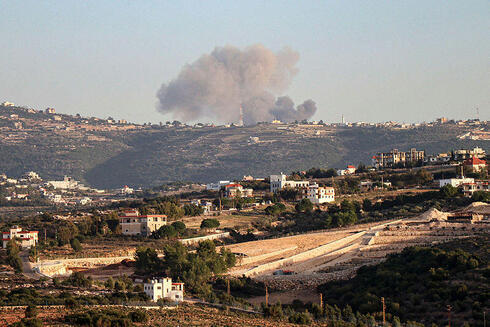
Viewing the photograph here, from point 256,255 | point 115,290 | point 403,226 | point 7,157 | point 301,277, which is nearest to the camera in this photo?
point 115,290

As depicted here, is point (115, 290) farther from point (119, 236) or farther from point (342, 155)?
point (342, 155)

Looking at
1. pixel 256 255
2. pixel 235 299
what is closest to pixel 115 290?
pixel 235 299

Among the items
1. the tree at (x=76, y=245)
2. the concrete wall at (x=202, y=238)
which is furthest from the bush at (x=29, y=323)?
the concrete wall at (x=202, y=238)

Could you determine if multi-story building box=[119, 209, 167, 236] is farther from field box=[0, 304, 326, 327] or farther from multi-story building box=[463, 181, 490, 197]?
field box=[0, 304, 326, 327]

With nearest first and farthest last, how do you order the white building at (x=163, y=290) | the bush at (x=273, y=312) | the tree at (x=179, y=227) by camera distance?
the bush at (x=273, y=312) → the white building at (x=163, y=290) → the tree at (x=179, y=227)

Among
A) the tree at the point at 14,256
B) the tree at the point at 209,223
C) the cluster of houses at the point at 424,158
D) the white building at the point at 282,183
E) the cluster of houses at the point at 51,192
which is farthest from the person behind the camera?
the cluster of houses at the point at 51,192

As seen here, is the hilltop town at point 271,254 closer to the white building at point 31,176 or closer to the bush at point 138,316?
the bush at point 138,316

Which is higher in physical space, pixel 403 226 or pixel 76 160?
pixel 76 160

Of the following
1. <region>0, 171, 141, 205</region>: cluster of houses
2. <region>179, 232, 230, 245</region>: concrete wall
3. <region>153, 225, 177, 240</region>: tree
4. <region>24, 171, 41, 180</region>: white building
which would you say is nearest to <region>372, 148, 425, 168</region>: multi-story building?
<region>0, 171, 141, 205</region>: cluster of houses
